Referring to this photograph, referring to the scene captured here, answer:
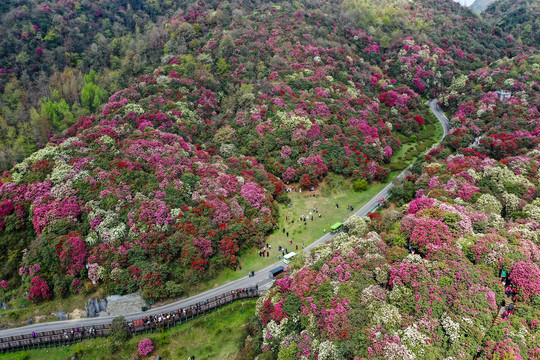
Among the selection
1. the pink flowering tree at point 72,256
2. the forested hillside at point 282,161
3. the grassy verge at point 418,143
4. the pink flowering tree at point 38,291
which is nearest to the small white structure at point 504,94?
the forested hillside at point 282,161

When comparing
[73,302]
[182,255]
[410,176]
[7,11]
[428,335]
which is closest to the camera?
[428,335]

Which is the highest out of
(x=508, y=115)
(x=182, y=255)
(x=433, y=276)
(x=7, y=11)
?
(x=508, y=115)

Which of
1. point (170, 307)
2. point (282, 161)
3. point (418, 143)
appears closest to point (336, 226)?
point (282, 161)

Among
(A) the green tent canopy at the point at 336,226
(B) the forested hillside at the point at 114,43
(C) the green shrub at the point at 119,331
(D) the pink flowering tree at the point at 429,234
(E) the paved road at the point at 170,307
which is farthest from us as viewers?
(B) the forested hillside at the point at 114,43

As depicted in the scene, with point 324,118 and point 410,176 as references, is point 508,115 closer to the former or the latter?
point 410,176

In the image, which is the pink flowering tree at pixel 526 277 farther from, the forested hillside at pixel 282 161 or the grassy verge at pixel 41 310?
the grassy verge at pixel 41 310

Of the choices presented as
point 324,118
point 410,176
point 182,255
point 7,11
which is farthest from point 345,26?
point 7,11

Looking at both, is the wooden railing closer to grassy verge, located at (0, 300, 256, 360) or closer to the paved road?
grassy verge, located at (0, 300, 256, 360)

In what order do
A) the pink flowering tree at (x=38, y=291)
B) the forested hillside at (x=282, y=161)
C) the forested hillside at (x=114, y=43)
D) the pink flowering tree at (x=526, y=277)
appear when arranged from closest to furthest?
1. the pink flowering tree at (x=526, y=277)
2. the forested hillside at (x=282, y=161)
3. the pink flowering tree at (x=38, y=291)
4. the forested hillside at (x=114, y=43)

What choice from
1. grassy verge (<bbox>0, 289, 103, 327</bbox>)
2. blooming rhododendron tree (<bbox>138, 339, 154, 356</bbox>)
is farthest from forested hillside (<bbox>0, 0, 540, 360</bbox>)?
blooming rhododendron tree (<bbox>138, 339, 154, 356</bbox>)
